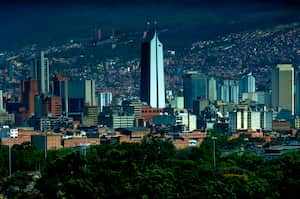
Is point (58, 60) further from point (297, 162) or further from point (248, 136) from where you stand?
point (297, 162)

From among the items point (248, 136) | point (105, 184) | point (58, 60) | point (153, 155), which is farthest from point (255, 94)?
point (105, 184)

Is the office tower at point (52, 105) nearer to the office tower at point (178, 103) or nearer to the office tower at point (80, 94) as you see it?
the office tower at point (80, 94)

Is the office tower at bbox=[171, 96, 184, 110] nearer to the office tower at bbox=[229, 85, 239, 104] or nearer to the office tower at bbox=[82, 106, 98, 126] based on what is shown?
the office tower at bbox=[229, 85, 239, 104]

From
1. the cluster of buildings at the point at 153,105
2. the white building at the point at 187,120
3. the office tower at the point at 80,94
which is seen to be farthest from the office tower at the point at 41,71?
the white building at the point at 187,120

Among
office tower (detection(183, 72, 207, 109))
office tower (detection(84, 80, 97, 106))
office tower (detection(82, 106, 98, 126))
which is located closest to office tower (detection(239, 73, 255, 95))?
office tower (detection(183, 72, 207, 109))

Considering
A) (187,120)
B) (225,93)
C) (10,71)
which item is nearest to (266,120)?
(187,120)
